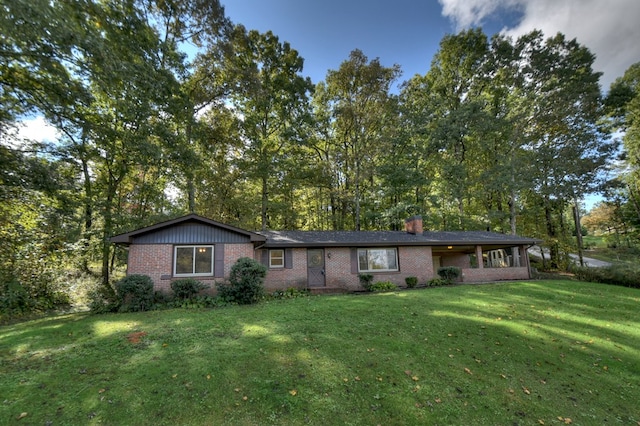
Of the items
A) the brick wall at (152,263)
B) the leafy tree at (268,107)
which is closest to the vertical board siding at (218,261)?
the brick wall at (152,263)

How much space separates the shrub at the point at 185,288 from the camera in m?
10.3

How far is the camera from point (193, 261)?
1143 centimetres

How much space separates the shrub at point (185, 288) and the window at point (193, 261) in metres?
0.81

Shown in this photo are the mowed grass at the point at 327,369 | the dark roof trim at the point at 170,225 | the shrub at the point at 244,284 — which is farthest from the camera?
the dark roof trim at the point at 170,225

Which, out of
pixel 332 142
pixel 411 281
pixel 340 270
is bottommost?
pixel 411 281

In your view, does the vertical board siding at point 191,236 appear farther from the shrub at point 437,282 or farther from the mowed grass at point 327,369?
the shrub at point 437,282

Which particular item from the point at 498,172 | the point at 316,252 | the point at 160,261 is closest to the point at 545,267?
the point at 498,172

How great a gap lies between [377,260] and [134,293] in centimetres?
1080

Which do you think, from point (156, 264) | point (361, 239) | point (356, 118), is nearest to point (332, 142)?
point (356, 118)

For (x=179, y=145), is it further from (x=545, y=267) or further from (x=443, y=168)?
(x=545, y=267)

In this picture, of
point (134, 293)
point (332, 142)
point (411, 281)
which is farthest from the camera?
point (332, 142)

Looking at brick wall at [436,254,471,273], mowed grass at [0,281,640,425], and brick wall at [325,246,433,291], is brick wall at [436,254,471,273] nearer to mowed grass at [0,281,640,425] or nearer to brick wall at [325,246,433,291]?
brick wall at [325,246,433,291]

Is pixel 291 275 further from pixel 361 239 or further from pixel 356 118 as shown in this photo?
pixel 356 118

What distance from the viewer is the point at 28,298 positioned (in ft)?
34.0
